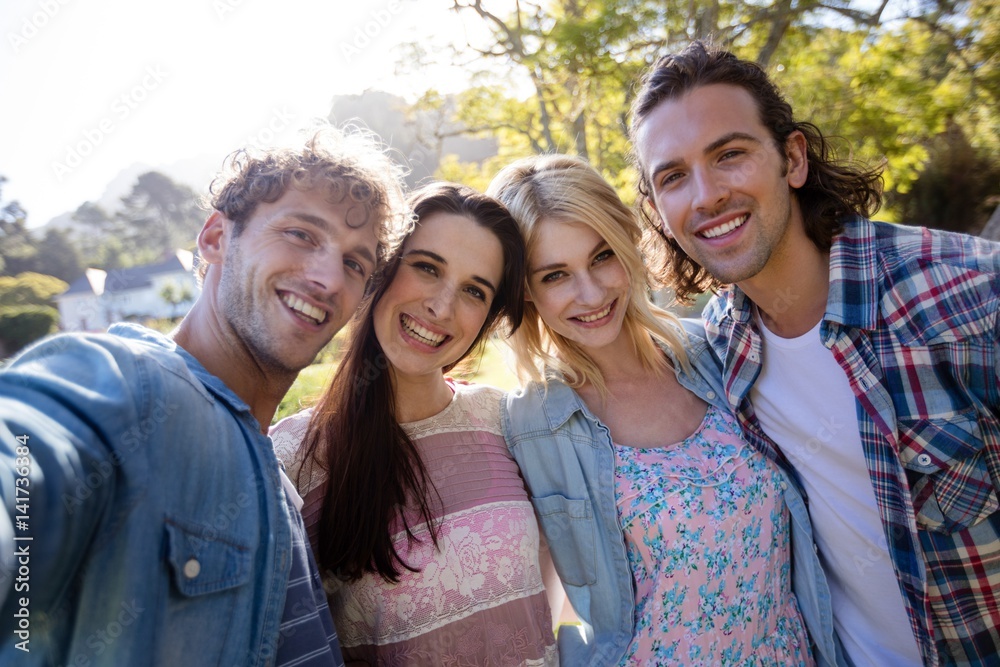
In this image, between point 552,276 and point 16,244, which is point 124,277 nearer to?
point 16,244

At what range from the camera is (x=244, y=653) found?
1272 millimetres

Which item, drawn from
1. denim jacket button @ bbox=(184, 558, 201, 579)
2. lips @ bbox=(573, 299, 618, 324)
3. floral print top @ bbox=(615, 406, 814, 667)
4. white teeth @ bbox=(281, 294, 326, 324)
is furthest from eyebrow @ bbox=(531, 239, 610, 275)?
denim jacket button @ bbox=(184, 558, 201, 579)

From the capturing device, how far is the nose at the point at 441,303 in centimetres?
225

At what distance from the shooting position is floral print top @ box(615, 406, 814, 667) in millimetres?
2053

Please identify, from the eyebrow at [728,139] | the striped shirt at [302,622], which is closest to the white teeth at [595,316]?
the eyebrow at [728,139]

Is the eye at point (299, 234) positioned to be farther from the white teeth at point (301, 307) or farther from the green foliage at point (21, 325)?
the green foliage at point (21, 325)

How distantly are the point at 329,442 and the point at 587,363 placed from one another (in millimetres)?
1259

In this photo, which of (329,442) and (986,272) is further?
(329,442)

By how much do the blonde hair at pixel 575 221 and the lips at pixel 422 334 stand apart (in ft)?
2.09

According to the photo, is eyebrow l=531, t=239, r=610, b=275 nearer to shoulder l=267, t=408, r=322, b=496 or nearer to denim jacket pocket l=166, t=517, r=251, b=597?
shoulder l=267, t=408, r=322, b=496

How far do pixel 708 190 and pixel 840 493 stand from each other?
4.35 ft

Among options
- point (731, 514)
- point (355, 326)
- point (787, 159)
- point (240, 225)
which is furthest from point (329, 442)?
point (787, 159)

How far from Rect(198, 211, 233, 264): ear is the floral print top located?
1.72 m

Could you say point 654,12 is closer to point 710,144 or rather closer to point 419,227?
point 710,144
